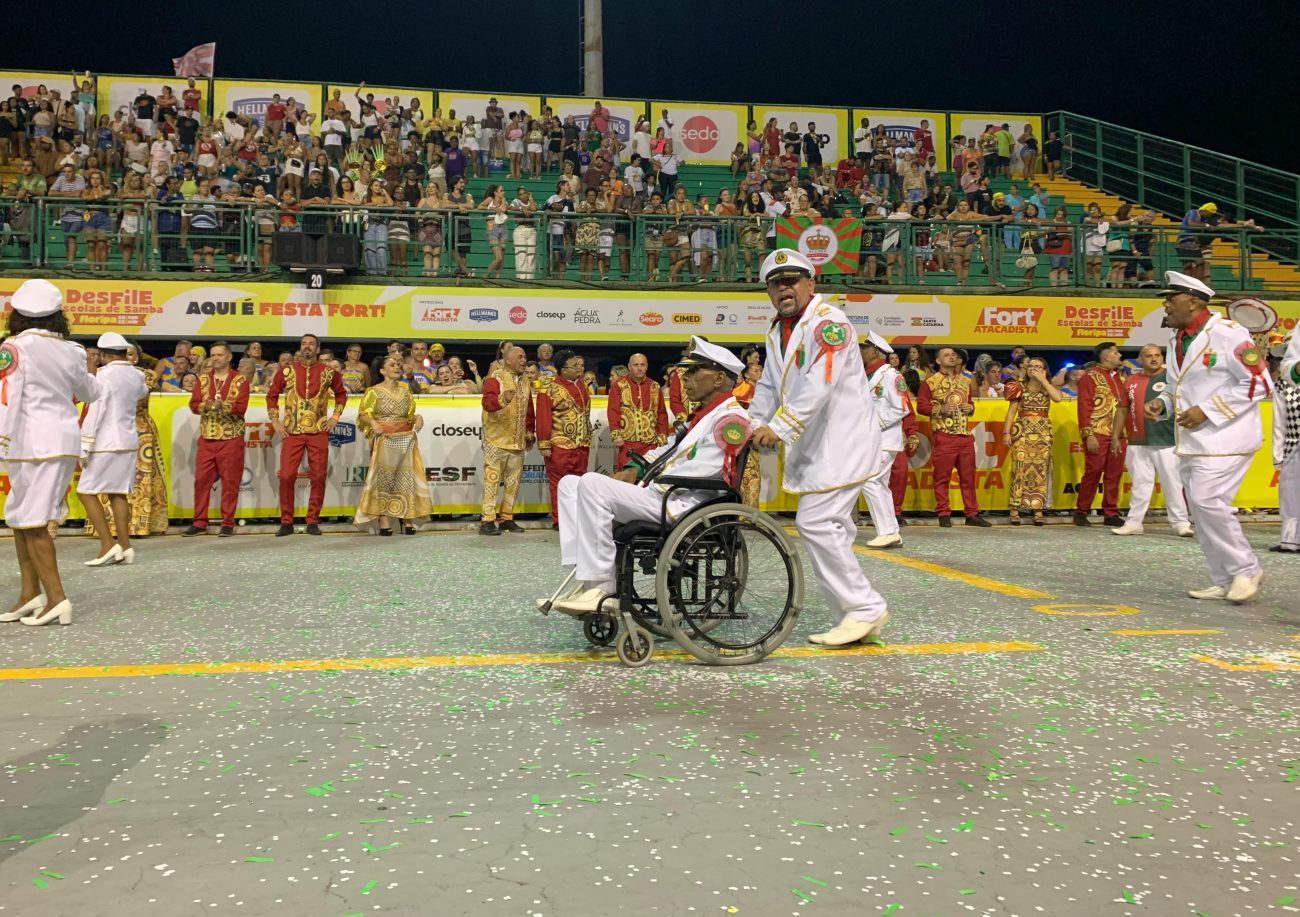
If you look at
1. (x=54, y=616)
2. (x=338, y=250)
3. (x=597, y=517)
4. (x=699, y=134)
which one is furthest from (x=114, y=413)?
(x=699, y=134)

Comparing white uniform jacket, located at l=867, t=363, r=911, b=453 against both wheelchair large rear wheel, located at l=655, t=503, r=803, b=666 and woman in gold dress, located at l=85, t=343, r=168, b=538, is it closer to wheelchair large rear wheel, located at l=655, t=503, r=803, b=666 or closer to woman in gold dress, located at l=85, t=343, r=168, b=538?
wheelchair large rear wheel, located at l=655, t=503, r=803, b=666

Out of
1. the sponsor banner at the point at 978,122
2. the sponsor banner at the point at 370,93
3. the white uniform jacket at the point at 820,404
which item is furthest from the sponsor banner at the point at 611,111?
the white uniform jacket at the point at 820,404

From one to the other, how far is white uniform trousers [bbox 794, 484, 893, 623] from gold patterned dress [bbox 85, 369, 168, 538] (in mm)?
7890

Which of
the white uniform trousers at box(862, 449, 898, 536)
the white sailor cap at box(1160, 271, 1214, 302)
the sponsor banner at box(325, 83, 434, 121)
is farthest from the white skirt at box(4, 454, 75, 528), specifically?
the sponsor banner at box(325, 83, 434, 121)

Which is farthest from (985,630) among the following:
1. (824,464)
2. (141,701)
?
(141,701)

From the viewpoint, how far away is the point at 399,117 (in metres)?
20.1

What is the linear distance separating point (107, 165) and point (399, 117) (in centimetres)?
540

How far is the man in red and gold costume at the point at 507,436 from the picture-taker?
1066cm

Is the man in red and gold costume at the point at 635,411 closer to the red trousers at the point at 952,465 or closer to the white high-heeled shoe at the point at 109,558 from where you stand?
the red trousers at the point at 952,465

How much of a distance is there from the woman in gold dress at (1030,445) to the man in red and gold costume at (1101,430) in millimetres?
352

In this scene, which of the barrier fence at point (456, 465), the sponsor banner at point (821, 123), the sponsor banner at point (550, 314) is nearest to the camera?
the barrier fence at point (456, 465)

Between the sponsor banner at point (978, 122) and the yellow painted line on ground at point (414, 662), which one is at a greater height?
the sponsor banner at point (978, 122)

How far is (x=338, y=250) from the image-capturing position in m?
15.2

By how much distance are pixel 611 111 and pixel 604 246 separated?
651cm
